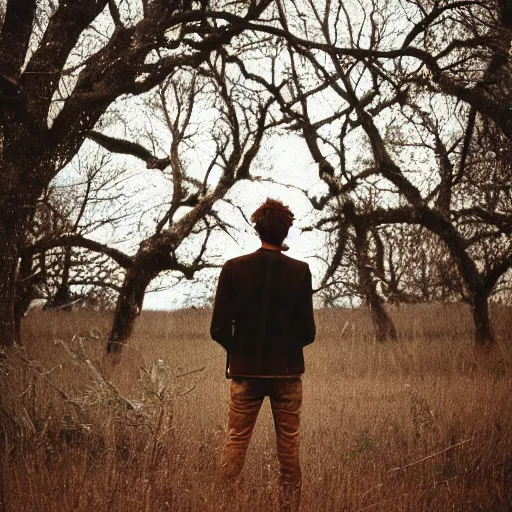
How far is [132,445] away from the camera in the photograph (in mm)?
5348

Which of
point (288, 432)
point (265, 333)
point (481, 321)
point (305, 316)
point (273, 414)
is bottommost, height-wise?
point (288, 432)

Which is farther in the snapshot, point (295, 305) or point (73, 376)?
point (73, 376)

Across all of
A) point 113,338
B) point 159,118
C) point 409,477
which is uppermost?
point 159,118

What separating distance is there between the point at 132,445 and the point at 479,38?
709cm

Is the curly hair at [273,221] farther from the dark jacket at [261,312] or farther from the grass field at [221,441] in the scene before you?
the grass field at [221,441]

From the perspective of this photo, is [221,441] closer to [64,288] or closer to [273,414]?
[273,414]

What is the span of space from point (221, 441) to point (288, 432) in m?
2.33

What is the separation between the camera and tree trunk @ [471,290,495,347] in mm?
14258

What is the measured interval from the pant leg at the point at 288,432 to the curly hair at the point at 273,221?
956mm

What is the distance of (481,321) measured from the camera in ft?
47.1

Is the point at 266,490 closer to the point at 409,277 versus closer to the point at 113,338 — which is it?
the point at 113,338

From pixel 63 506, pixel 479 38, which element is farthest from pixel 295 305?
pixel 479 38

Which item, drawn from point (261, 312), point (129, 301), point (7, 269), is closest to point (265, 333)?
point (261, 312)

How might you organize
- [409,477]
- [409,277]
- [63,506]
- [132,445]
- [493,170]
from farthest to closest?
[409,277]
[493,170]
[409,477]
[132,445]
[63,506]
